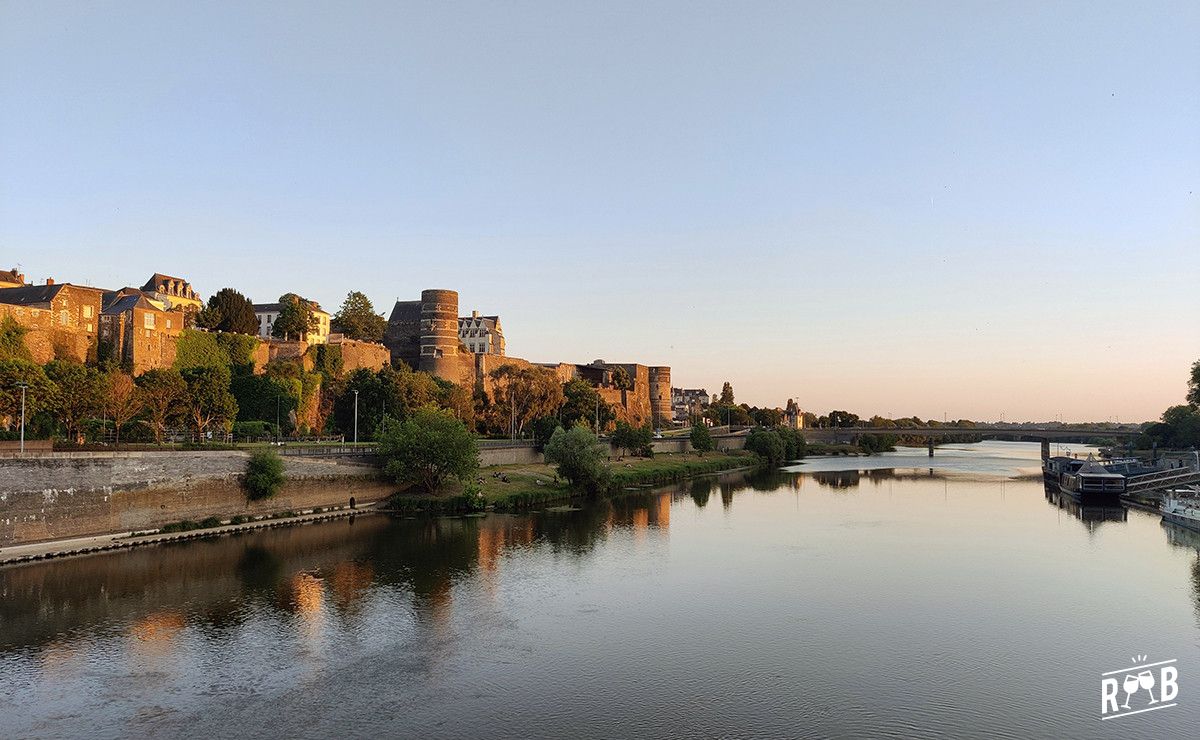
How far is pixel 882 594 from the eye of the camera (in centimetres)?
3055

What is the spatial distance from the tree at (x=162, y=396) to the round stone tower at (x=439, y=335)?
30.2m

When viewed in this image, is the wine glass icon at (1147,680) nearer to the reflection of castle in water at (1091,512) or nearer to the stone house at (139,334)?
the reflection of castle in water at (1091,512)

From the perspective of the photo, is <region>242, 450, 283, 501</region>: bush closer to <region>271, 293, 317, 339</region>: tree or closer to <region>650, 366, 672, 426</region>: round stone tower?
<region>271, 293, 317, 339</region>: tree

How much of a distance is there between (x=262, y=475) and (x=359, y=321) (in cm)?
5848

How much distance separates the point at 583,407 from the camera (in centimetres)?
8919

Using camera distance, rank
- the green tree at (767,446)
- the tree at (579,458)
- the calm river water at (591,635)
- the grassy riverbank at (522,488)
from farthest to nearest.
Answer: the green tree at (767,446)
the tree at (579,458)
the grassy riverbank at (522,488)
the calm river water at (591,635)

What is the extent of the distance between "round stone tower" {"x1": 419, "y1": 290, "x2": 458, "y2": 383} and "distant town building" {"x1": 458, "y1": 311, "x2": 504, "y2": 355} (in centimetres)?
2699

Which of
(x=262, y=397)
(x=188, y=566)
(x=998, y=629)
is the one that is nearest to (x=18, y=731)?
(x=188, y=566)

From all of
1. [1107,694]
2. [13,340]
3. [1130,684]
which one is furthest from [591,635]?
[13,340]

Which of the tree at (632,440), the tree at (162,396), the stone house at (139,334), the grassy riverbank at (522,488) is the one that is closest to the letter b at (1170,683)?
the grassy riverbank at (522,488)

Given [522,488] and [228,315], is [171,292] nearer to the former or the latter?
[228,315]

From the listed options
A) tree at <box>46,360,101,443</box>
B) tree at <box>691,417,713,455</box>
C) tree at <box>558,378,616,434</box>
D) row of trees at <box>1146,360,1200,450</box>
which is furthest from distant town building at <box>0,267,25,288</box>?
row of trees at <box>1146,360,1200,450</box>

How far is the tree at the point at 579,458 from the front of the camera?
60.3 m

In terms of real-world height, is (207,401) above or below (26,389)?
below
